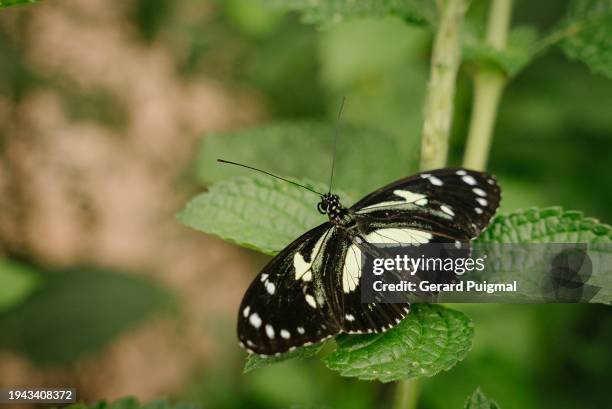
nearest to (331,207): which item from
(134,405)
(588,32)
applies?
(134,405)

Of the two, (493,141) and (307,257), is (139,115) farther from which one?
(307,257)

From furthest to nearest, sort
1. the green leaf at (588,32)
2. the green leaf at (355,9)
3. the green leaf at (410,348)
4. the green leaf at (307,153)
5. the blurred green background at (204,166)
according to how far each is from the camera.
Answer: the blurred green background at (204,166)
the green leaf at (307,153)
the green leaf at (588,32)
the green leaf at (355,9)
the green leaf at (410,348)

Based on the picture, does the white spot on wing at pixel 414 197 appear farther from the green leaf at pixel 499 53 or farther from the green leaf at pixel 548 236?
the green leaf at pixel 499 53

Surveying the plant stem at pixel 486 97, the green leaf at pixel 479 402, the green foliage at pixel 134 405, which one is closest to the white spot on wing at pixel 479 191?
the plant stem at pixel 486 97

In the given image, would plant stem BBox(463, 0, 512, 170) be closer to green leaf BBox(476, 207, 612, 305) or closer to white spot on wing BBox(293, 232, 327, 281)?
green leaf BBox(476, 207, 612, 305)

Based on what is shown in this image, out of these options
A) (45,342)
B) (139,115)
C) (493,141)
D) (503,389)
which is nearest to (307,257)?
(503,389)

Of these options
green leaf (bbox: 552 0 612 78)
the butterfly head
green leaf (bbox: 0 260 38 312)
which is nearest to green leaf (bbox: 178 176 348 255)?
the butterfly head

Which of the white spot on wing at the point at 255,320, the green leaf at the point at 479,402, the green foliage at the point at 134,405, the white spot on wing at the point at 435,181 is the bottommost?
the green foliage at the point at 134,405
